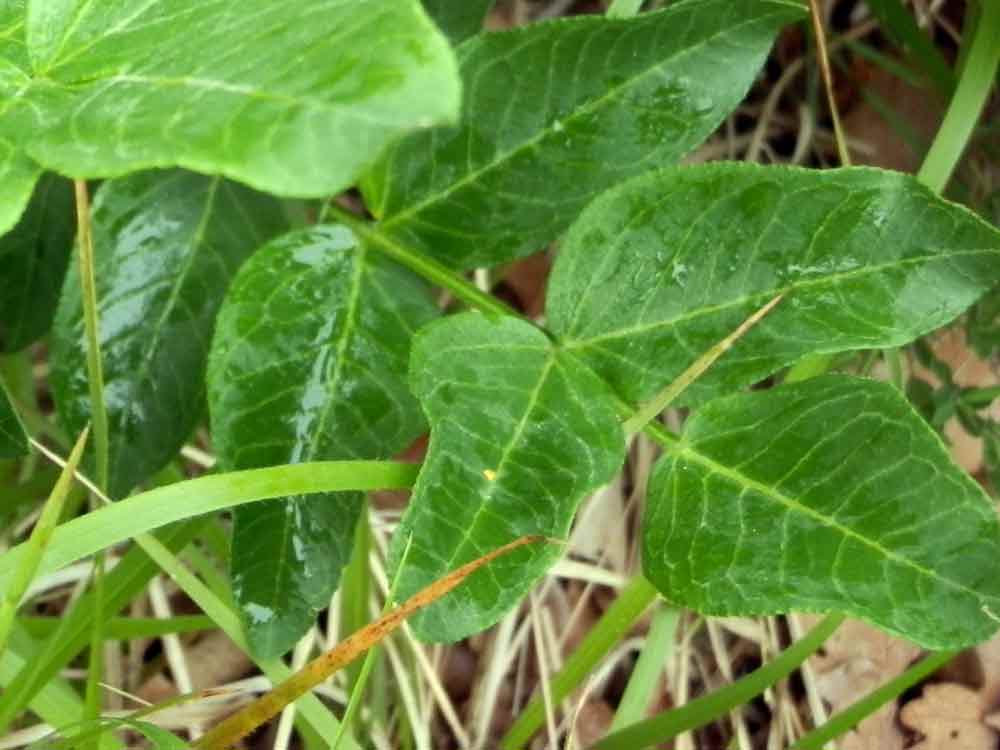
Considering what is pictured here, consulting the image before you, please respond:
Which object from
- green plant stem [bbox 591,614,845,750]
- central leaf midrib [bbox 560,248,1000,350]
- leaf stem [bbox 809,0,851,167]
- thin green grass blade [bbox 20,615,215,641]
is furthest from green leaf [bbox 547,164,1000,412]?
thin green grass blade [bbox 20,615,215,641]

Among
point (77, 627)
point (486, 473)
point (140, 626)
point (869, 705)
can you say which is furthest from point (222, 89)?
point (869, 705)

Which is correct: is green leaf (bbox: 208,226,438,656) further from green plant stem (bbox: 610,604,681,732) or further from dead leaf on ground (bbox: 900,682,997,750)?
dead leaf on ground (bbox: 900,682,997,750)

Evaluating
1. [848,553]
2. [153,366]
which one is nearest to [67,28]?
[153,366]

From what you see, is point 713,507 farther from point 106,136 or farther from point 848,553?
point 106,136

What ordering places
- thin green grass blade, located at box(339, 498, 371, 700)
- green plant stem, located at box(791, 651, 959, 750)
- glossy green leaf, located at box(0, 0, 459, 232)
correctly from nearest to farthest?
glossy green leaf, located at box(0, 0, 459, 232), green plant stem, located at box(791, 651, 959, 750), thin green grass blade, located at box(339, 498, 371, 700)

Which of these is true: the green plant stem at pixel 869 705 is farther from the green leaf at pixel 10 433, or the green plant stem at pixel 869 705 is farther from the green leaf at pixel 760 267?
the green leaf at pixel 10 433

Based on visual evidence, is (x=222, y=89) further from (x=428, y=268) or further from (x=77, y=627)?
(x=77, y=627)
